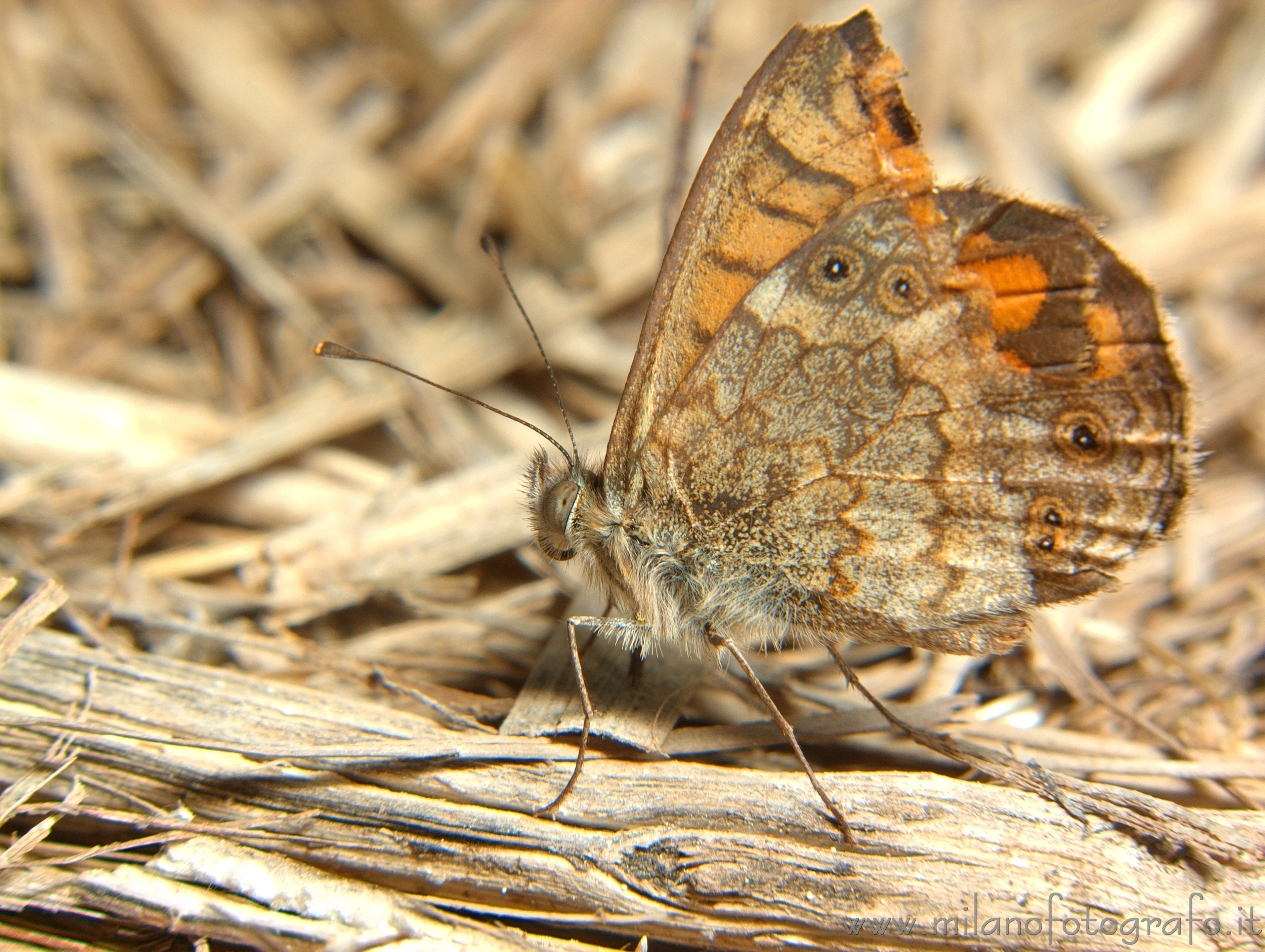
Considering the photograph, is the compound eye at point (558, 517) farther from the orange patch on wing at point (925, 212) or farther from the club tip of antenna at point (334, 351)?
the orange patch on wing at point (925, 212)

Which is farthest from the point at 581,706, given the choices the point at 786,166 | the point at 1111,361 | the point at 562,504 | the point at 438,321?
the point at 438,321

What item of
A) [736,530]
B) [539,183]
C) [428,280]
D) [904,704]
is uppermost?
[539,183]

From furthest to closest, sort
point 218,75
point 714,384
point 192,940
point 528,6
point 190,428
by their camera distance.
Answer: point 528,6 < point 218,75 < point 190,428 < point 714,384 < point 192,940

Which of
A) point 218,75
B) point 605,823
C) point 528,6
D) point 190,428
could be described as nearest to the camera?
point 605,823

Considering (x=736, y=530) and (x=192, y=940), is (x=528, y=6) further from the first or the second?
(x=192, y=940)

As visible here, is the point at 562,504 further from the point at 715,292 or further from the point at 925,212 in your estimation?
the point at 925,212

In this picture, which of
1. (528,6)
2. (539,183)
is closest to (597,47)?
(528,6)
